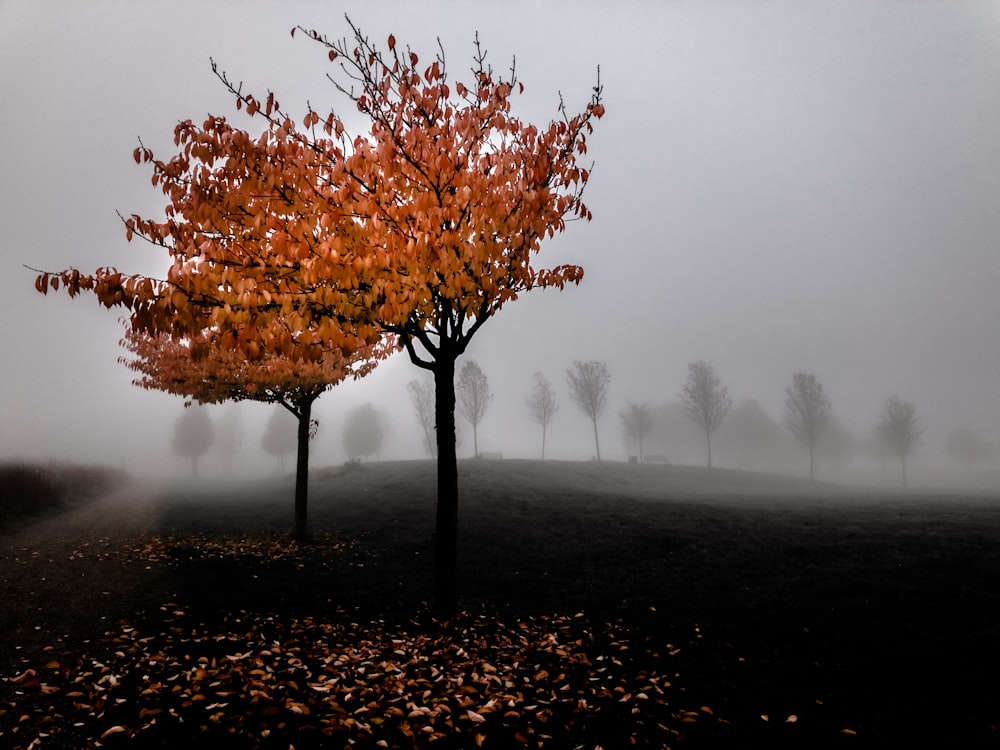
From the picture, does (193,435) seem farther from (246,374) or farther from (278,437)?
(246,374)

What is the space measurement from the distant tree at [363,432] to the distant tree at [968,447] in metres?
85.5

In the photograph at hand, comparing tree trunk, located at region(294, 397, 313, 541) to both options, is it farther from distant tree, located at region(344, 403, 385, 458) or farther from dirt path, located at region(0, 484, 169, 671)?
distant tree, located at region(344, 403, 385, 458)

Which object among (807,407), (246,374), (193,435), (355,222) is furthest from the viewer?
(193,435)

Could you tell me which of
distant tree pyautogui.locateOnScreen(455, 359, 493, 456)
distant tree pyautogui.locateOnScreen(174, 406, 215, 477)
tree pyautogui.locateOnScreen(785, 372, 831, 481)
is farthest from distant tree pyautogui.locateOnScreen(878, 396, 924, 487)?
distant tree pyautogui.locateOnScreen(174, 406, 215, 477)

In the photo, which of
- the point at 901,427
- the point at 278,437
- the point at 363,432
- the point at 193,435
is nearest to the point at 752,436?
the point at 901,427

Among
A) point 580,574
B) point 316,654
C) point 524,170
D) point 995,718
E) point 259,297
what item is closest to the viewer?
point 995,718

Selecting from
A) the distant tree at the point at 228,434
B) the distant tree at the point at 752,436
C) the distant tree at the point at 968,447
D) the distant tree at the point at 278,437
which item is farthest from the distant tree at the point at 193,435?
the distant tree at the point at 968,447

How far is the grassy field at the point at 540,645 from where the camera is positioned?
4422 mm

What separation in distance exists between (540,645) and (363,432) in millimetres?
65119

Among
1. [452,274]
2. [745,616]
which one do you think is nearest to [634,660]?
[745,616]

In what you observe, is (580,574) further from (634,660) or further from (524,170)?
(524,170)

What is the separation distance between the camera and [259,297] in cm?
509

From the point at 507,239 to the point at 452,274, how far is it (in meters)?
1.04

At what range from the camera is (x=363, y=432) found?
68.1 m
